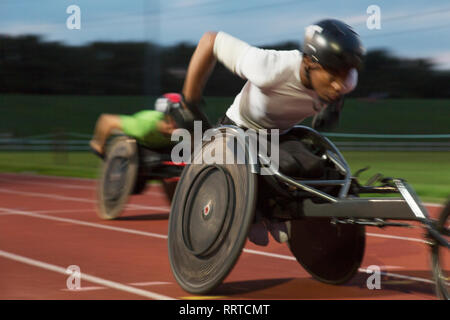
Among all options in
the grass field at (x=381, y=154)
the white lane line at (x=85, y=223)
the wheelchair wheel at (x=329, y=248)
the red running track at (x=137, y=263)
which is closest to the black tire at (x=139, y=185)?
the red running track at (x=137, y=263)

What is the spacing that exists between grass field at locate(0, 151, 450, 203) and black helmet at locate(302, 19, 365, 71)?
10902 mm

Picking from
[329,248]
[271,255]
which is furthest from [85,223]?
[329,248]

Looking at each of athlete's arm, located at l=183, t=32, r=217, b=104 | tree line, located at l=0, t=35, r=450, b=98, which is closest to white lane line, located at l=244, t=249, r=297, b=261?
athlete's arm, located at l=183, t=32, r=217, b=104

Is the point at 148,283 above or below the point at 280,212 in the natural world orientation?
below

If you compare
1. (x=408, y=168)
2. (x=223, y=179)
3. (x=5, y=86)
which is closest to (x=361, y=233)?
(x=223, y=179)

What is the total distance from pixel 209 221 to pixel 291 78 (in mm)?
1130

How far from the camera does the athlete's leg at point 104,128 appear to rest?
11383 millimetres

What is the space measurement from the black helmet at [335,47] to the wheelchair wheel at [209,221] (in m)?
0.86

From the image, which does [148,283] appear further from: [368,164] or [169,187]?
[368,164]

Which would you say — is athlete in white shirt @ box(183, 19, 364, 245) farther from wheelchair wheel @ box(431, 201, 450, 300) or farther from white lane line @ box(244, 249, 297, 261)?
white lane line @ box(244, 249, 297, 261)

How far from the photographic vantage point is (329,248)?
21.7ft

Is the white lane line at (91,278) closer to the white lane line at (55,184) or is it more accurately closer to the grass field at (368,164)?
the white lane line at (55,184)

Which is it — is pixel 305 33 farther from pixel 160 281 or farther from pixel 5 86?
pixel 5 86

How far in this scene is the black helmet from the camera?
218 inches
